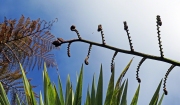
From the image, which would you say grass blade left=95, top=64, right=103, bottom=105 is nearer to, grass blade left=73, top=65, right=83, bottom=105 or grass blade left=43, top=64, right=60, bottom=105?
grass blade left=73, top=65, right=83, bottom=105

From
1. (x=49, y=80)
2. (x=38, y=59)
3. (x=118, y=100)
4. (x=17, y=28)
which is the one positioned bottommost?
(x=118, y=100)

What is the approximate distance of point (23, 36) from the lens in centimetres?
639

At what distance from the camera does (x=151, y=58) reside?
Answer: 1.28m

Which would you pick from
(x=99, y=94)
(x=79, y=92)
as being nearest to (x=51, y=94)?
(x=79, y=92)

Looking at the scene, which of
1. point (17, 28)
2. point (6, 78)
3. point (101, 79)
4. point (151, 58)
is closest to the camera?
point (151, 58)

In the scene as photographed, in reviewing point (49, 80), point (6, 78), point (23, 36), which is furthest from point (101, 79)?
point (6, 78)

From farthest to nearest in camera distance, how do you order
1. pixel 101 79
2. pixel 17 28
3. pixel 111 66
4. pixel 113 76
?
pixel 17 28 → pixel 101 79 → pixel 113 76 → pixel 111 66

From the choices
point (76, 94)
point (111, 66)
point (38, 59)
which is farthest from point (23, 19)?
point (111, 66)

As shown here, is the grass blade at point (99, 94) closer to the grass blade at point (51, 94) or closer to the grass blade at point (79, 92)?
the grass blade at point (79, 92)

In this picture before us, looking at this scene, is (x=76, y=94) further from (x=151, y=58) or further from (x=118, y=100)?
(x=151, y=58)

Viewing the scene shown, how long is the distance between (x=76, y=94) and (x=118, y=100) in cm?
37

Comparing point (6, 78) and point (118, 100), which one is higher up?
point (6, 78)

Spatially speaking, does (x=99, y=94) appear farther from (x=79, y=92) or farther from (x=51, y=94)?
(x=51, y=94)

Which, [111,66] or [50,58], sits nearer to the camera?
[111,66]
